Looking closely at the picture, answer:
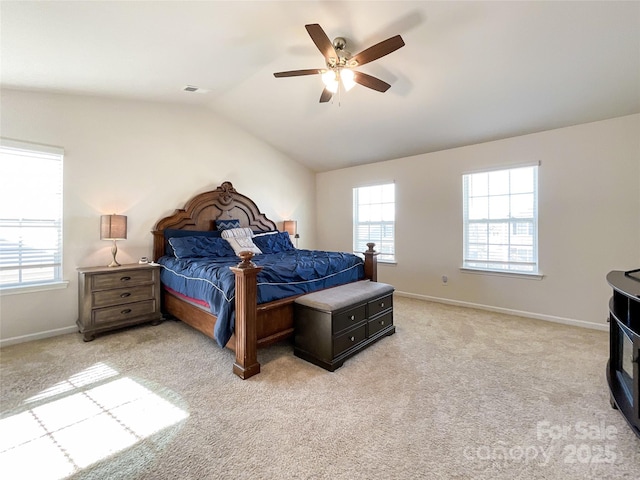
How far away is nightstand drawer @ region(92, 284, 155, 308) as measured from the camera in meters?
3.18

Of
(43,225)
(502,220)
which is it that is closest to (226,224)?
(43,225)

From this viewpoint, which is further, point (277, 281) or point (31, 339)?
point (31, 339)

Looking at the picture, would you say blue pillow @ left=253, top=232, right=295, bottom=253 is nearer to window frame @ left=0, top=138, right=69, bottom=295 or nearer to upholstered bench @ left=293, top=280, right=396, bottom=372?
upholstered bench @ left=293, top=280, right=396, bottom=372

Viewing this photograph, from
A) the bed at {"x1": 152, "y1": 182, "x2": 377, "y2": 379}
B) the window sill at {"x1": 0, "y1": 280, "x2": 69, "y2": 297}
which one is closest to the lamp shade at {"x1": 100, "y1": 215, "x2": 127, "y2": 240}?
the bed at {"x1": 152, "y1": 182, "x2": 377, "y2": 379}

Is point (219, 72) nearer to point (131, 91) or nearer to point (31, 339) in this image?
point (131, 91)

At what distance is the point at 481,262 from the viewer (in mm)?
4258

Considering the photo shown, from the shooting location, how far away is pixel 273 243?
4.62 m

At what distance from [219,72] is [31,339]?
3531 millimetres

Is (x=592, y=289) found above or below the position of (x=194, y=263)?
below

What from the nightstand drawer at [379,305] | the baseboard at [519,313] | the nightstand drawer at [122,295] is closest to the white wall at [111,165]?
the nightstand drawer at [122,295]

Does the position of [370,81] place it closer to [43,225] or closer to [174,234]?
[174,234]

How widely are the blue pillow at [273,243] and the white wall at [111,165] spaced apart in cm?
105

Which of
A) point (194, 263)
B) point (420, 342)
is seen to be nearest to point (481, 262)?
point (420, 342)

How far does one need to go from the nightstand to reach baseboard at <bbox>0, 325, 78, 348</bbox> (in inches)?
6.9
